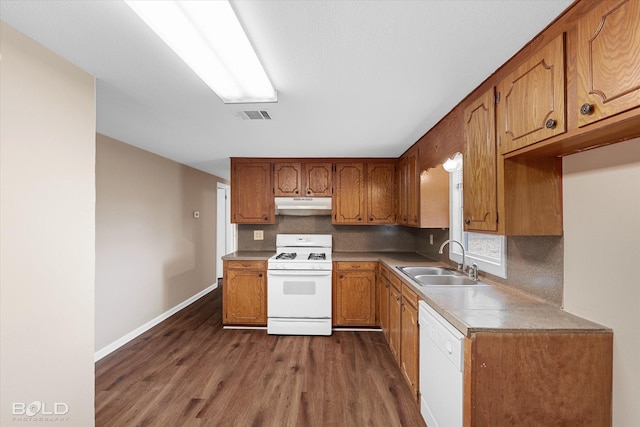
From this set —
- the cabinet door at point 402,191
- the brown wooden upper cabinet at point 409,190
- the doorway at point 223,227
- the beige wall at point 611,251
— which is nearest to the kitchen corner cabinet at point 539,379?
the beige wall at point 611,251

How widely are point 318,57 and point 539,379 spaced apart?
6.03ft

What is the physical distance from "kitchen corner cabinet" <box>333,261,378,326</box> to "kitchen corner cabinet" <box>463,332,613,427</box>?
2.16 m

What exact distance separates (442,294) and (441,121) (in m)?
1.40

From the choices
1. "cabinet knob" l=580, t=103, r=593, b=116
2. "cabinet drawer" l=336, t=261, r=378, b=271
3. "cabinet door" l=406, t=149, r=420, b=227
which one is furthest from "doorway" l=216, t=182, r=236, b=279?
"cabinet knob" l=580, t=103, r=593, b=116

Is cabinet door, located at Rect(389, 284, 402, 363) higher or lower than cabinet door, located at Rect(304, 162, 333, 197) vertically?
lower

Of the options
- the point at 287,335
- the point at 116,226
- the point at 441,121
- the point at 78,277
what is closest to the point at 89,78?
the point at 78,277

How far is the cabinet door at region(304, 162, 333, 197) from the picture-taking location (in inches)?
150

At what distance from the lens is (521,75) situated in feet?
4.43

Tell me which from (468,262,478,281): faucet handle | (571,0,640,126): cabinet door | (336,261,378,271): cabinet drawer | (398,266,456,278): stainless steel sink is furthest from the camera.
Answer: (336,261,378,271): cabinet drawer

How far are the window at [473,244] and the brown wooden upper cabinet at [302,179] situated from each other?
1.56m

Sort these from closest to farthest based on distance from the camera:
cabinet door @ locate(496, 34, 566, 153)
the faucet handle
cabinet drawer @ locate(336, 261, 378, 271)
Result: 1. cabinet door @ locate(496, 34, 566, 153)
2. the faucet handle
3. cabinet drawer @ locate(336, 261, 378, 271)

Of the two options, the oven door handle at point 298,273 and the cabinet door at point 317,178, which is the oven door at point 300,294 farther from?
the cabinet door at point 317,178

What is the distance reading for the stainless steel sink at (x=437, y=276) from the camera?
234 cm

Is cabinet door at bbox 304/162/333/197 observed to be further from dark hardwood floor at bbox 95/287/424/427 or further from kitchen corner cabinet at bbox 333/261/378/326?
dark hardwood floor at bbox 95/287/424/427
